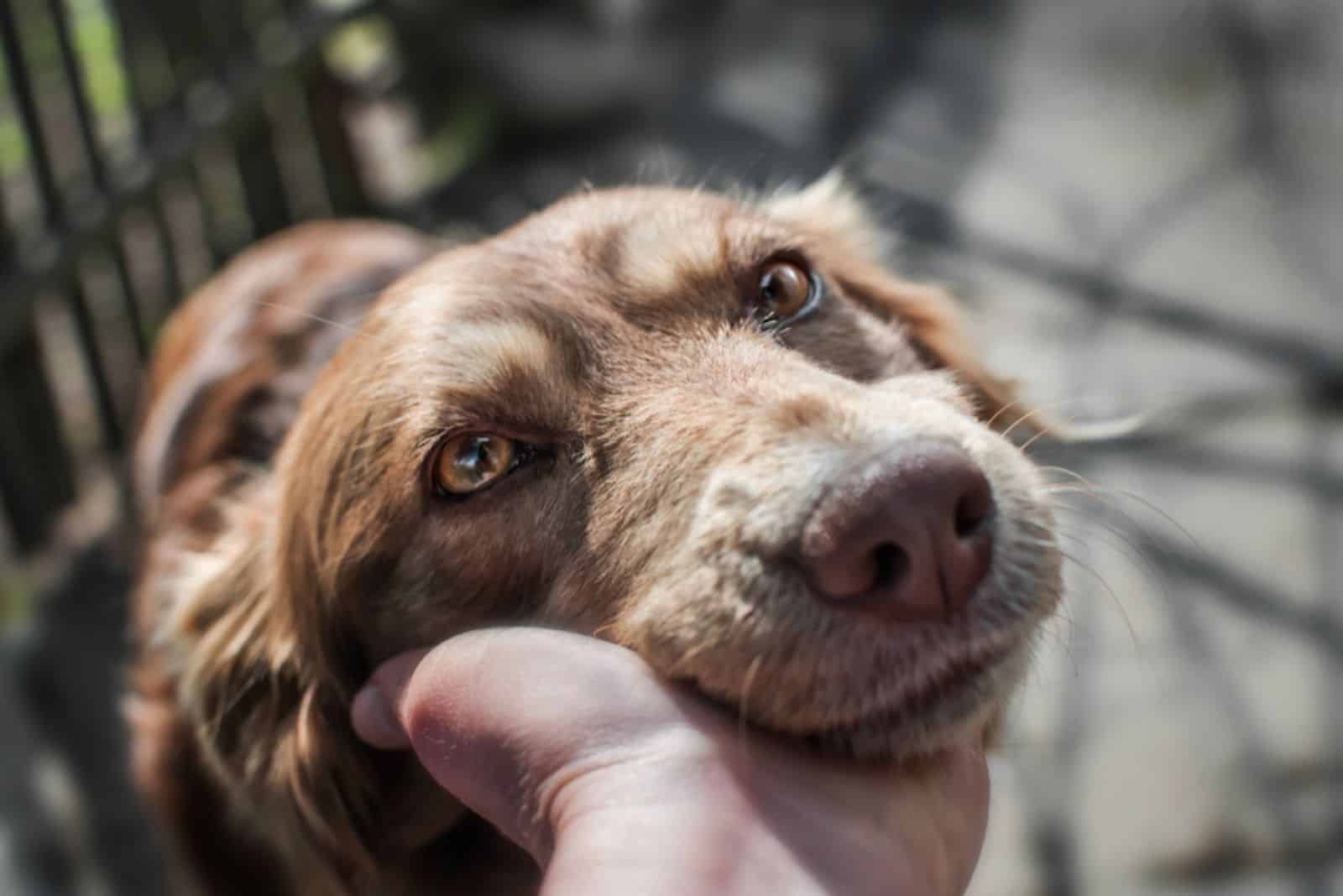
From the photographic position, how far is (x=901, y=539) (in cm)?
158

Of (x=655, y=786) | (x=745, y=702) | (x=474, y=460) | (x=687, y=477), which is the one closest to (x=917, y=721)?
(x=745, y=702)

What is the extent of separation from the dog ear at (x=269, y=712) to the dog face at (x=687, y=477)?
0.11 m

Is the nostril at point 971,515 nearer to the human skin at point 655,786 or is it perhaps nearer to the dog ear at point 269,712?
the human skin at point 655,786

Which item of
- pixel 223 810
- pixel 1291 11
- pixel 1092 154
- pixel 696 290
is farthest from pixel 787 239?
pixel 1291 11

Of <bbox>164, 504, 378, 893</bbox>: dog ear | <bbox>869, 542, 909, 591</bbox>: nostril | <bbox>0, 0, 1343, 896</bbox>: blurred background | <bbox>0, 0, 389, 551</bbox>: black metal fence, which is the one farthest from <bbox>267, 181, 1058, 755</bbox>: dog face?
<bbox>0, 0, 389, 551</bbox>: black metal fence

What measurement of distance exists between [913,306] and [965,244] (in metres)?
2.72

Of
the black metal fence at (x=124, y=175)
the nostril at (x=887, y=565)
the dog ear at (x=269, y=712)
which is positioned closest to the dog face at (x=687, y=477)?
the nostril at (x=887, y=565)

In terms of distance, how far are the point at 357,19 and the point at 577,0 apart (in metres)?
1.09

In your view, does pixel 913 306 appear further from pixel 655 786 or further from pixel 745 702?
pixel 655 786

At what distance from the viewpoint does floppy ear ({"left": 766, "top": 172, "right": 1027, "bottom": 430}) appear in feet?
8.91

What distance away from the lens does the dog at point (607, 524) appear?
5.55 feet

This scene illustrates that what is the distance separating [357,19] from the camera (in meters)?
6.14

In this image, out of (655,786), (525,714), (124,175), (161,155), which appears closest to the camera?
(655,786)

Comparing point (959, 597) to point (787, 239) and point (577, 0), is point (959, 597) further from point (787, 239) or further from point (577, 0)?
point (577, 0)
